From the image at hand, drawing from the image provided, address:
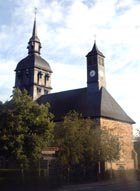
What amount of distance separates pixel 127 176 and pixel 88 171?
30.3 feet

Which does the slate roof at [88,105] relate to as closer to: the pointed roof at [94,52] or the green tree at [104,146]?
the pointed roof at [94,52]

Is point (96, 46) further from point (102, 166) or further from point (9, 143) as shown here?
point (9, 143)

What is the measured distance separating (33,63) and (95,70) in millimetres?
14302

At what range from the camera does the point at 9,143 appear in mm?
32812

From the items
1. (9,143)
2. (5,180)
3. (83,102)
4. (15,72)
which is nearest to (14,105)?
(9,143)

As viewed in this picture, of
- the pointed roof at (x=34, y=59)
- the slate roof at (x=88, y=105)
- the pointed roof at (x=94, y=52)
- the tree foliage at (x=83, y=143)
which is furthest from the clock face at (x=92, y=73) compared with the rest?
the tree foliage at (x=83, y=143)

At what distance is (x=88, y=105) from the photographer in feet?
181

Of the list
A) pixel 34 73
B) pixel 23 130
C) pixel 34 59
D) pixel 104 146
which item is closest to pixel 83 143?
pixel 104 146

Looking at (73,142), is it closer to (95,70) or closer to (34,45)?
(95,70)

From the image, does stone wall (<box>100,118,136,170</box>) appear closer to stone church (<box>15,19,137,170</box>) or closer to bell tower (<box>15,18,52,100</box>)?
stone church (<box>15,19,137,170</box>)

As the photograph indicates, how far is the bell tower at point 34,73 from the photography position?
6606 centimetres

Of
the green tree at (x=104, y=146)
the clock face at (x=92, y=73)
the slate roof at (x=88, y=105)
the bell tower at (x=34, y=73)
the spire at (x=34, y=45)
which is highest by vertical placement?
the spire at (x=34, y=45)

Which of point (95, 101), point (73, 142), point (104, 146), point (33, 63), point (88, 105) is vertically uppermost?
point (33, 63)

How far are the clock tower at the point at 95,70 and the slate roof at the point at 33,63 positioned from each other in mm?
11819
